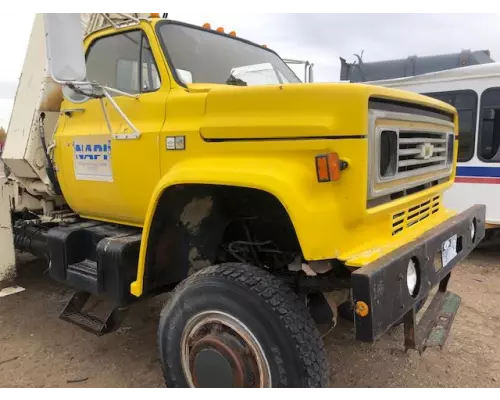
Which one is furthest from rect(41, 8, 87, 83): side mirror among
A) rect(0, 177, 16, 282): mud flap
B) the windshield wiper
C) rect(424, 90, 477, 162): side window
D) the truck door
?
rect(424, 90, 477, 162): side window

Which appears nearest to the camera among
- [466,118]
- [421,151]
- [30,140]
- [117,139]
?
[421,151]

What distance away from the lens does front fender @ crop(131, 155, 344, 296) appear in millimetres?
2123

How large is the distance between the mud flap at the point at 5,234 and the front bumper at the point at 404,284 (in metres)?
3.67

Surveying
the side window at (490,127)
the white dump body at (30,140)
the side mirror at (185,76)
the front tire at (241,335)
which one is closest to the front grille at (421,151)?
the front tire at (241,335)

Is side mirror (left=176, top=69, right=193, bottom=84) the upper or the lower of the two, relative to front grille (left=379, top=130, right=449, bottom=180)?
upper

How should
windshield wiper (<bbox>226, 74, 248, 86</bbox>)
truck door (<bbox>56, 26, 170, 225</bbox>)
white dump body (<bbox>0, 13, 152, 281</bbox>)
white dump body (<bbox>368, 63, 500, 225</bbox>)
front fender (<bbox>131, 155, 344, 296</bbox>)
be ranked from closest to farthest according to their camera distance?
front fender (<bbox>131, 155, 344, 296</bbox>), truck door (<bbox>56, 26, 170, 225</bbox>), windshield wiper (<bbox>226, 74, 248, 86</bbox>), white dump body (<bbox>0, 13, 152, 281</bbox>), white dump body (<bbox>368, 63, 500, 225</bbox>)

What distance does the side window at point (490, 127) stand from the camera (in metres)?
6.56

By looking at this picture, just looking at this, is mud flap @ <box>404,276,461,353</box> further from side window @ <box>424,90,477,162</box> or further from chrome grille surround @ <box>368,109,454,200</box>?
side window @ <box>424,90,477,162</box>

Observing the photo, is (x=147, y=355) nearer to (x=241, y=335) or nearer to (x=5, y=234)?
(x=241, y=335)

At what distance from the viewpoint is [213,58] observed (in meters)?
3.33

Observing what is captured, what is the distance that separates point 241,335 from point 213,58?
6.48 ft

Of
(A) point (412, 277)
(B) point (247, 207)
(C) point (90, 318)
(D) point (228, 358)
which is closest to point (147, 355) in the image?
(C) point (90, 318)

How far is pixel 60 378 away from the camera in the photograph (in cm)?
320

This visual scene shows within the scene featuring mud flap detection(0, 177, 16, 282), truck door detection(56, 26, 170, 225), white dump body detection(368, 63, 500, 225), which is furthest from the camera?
white dump body detection(368, 63, 500, 225)
